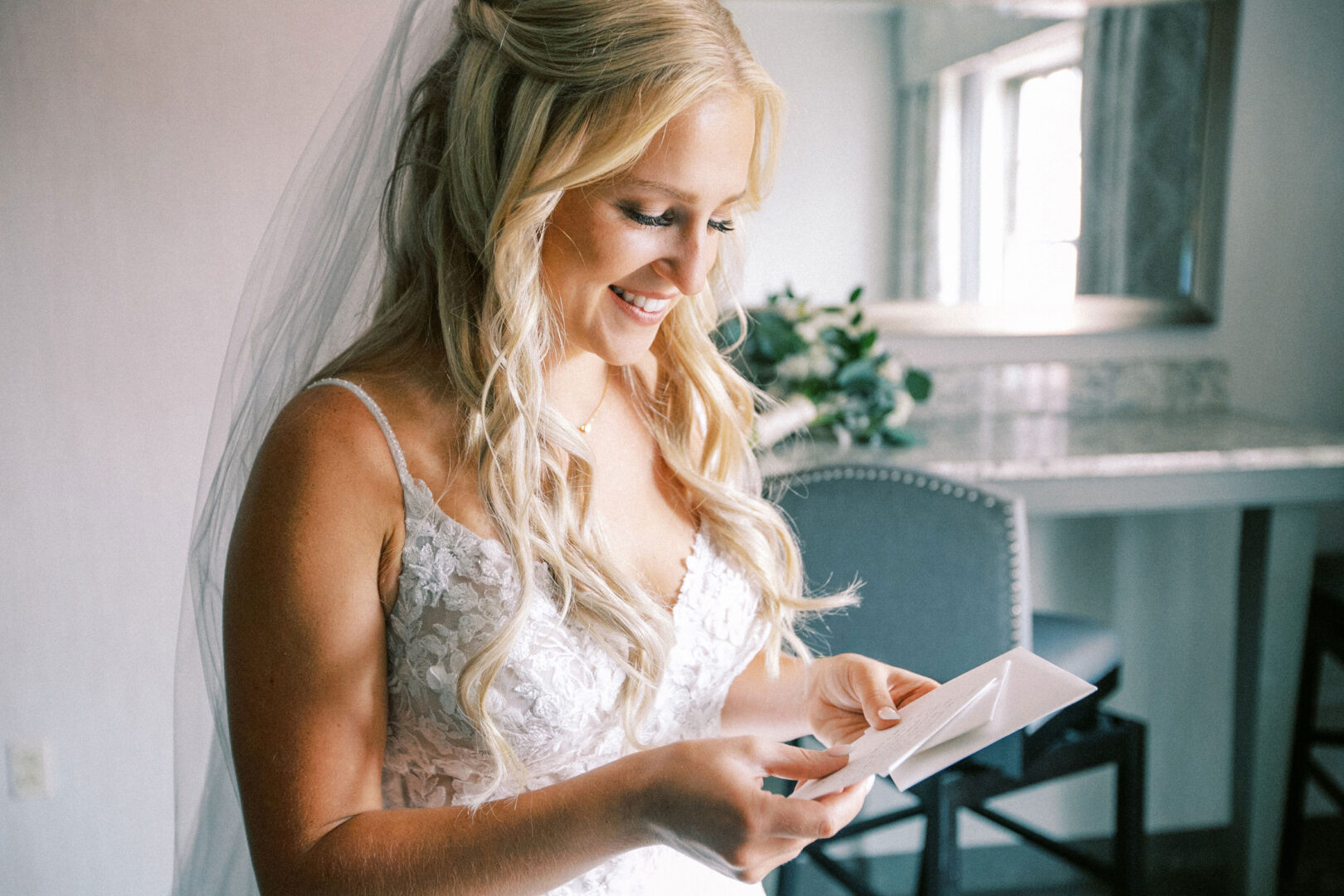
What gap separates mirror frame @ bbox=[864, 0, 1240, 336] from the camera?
2.50m

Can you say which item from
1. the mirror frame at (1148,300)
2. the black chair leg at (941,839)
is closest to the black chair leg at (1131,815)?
the black chair leg at (941,839)

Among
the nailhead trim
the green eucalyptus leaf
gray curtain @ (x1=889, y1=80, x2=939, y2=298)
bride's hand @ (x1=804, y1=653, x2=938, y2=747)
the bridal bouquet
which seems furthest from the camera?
gray curtain @ (x1=889, y1=80, x2=939, y2=298)

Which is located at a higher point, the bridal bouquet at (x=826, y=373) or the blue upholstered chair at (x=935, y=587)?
the bridal bouquet at (x=826, y=373)

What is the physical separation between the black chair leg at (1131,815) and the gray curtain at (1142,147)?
4.00 ft

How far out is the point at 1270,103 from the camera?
8.45 feet

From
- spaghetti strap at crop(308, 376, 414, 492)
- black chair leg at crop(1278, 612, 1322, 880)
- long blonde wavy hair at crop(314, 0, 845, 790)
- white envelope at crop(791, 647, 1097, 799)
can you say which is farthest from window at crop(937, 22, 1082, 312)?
spaghetti strap at crop(308, 376, 414, 492)

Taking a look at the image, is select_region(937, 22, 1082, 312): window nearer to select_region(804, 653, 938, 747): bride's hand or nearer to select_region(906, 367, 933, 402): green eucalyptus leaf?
select_region(906, 367, 933, 402): green eucalyptus leaf

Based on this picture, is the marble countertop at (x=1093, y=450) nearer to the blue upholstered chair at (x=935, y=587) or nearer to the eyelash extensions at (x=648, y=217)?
the blue upholstered chair at (x=935, y=587)

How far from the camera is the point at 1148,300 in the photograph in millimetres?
2600

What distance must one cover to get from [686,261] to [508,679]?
0.45 m

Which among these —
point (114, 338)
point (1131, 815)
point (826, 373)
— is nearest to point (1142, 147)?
point (826, 373)

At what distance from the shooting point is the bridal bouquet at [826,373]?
219cm

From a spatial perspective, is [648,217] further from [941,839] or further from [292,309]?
[941,839]

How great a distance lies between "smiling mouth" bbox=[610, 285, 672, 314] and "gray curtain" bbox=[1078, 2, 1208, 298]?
6.22ft
